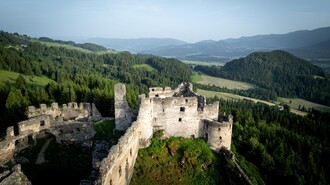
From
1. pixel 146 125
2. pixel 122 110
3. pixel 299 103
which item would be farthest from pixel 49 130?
pixel 299 103

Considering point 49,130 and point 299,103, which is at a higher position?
point 49,130

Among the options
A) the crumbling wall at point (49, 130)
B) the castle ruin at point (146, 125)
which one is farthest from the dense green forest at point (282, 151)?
the crumbling wall at point (49, 130)

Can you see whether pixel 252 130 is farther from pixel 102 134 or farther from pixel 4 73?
pixel 4 73

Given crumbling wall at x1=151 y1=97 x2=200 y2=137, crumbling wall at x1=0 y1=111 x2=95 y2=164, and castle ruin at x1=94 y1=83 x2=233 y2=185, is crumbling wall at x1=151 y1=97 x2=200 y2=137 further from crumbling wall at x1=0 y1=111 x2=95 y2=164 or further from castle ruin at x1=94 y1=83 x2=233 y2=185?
crumbling wall at x1=0 y1=111 x2=95 y2=164

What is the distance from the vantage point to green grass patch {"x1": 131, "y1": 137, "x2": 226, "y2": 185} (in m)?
35.3

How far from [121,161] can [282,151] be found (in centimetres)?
4584

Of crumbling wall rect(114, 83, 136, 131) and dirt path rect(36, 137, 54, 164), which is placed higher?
crumbling wall rect(114, 83, 136, 131)

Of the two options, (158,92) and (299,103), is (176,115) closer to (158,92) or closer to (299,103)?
(158,92)

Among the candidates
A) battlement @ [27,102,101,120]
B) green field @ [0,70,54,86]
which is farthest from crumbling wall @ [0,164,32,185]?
green field @ [0,70,54,86]

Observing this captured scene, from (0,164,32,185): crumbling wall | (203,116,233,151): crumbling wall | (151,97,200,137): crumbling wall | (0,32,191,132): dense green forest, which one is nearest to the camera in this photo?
(0,164,32,185): crumbling wall

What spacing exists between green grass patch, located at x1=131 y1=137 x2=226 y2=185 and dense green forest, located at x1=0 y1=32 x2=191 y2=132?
21.6 meters

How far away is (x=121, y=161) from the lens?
27734 mm

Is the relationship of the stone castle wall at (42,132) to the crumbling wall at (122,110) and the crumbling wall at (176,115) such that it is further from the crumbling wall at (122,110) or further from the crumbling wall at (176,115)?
the crumbling wall at (176,115)

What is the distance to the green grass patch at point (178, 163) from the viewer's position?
35253 millimetres
